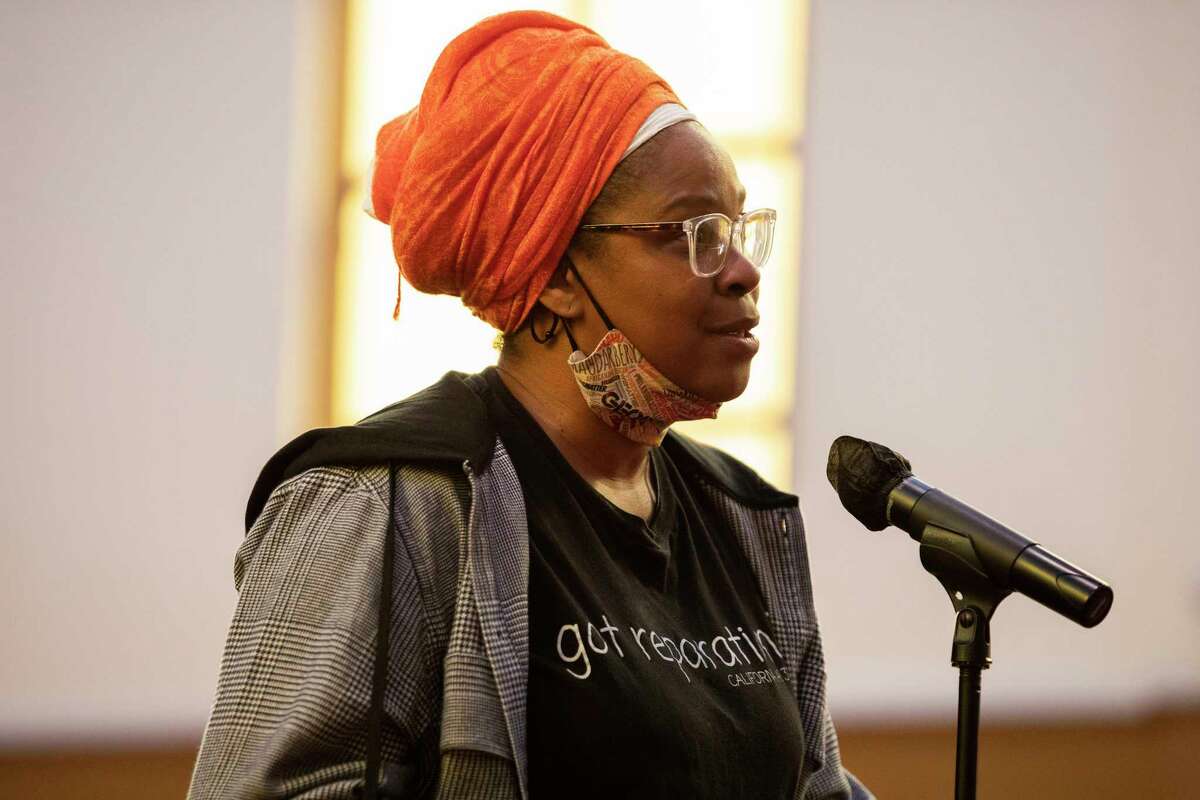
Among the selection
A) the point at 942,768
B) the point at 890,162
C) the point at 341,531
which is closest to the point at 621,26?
the point at 890,162

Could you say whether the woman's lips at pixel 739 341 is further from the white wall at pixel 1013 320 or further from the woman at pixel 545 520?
the white wall at pixel 1013 320

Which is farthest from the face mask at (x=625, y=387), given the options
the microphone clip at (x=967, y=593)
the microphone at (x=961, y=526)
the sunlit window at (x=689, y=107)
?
the sunlit window at (x=689, y=107)

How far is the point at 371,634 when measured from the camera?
1.53 metres

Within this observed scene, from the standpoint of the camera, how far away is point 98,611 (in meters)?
3.58

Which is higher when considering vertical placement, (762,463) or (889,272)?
(889,272)

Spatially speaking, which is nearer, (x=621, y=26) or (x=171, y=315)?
(x=171, y=315)

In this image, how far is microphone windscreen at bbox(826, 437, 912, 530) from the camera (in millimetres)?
1545

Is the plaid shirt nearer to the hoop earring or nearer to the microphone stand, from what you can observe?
the hoop earring

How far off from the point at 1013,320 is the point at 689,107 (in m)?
1.27

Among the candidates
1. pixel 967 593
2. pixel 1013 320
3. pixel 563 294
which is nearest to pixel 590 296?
pixel 563 294

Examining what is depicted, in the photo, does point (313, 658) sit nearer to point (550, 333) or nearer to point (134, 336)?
point (550, 333)

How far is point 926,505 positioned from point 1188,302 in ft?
11.3

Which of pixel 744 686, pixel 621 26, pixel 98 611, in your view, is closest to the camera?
pixel 744 686

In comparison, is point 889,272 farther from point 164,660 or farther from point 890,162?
point 164,660
